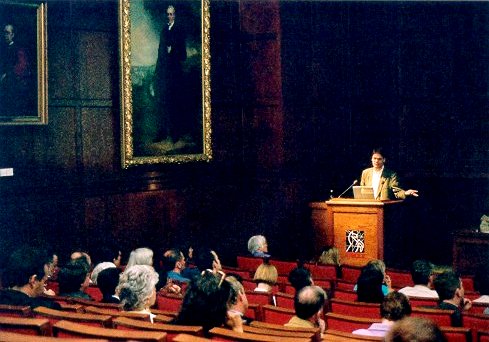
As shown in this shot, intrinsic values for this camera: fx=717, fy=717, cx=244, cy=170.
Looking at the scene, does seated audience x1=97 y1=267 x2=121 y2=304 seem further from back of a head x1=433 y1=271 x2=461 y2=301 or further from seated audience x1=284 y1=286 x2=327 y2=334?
back of a head x1=433 y1=271 x2=461 y2=301

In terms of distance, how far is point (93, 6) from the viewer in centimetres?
794

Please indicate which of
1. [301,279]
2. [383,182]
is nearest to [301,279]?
[301,279]

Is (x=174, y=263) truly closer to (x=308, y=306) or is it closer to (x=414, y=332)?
(x=308, y=306)

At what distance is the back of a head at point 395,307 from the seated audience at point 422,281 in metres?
1.66

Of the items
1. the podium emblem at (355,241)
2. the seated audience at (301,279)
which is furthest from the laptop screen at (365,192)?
the seated audience at (301,279)

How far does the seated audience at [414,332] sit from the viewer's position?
2051 millimetres

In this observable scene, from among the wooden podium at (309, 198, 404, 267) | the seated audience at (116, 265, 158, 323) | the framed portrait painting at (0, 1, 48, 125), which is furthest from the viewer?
the wooden podium at (309, 198, 404, 267)

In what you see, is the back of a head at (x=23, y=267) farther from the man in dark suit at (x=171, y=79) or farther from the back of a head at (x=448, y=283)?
the man in dark suit at (x=171, y=79)

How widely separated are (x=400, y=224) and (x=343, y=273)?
1852 millimetres

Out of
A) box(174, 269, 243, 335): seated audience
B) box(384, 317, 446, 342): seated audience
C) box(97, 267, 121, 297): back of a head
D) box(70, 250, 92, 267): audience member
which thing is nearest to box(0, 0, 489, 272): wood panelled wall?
box(70, 250, 92, 267): audience member

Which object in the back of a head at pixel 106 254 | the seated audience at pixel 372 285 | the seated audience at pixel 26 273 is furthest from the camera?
the back of a head at pixel 106 254

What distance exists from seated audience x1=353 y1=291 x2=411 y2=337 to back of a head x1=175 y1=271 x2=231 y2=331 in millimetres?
855

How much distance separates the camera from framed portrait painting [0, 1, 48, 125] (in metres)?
7.03

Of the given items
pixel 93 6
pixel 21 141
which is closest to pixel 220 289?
pixel 21 141
